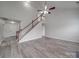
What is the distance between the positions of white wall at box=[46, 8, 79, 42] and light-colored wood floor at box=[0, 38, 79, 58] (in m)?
0.27

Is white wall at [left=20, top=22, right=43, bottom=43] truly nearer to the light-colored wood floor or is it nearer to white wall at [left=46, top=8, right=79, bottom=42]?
the light-colored wood floor

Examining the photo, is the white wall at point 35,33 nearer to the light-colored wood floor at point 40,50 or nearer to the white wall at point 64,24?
the light-colored wood floor at point 40,50

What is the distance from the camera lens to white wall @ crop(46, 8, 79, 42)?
9.36 feet

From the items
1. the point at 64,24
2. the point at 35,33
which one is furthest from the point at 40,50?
the point at 64,24

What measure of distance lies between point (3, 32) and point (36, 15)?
3.47 feet

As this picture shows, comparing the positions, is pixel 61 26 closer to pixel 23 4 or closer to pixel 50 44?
pixel 50 44

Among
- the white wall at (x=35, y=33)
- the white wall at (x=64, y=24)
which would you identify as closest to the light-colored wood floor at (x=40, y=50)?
the white wall at (x=35, y=33)

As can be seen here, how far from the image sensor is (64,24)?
3.35m

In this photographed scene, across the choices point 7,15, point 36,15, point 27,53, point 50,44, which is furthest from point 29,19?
point 50,44

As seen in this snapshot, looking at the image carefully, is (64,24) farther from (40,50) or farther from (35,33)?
(40,50)

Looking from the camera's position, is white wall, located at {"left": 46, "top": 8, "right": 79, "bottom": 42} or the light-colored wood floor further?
white wall, located at {"left": 46, "top": 8, "right": 79, "bottom": 42}

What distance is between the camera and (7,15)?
87.0 inches

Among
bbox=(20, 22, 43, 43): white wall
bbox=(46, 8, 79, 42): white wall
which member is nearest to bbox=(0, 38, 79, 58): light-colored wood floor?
bbox=(20, 22, 43, 43): white wall

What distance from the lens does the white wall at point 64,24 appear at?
9.36ft
